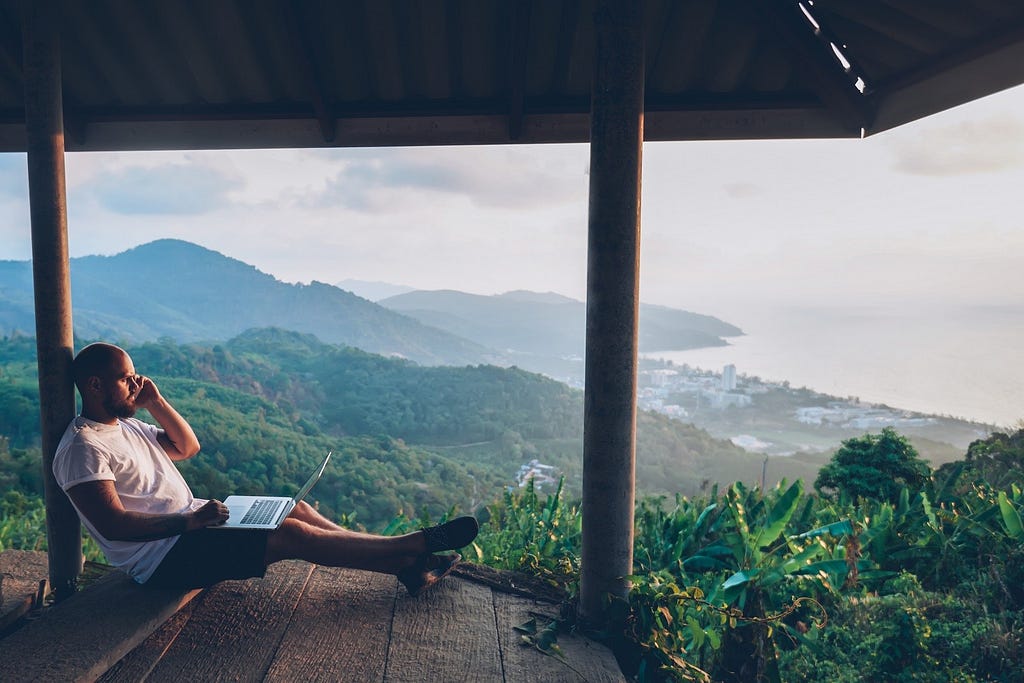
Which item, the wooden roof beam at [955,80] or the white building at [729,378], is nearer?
the wooden roof beam at [955,80]

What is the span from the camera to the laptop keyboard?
2580mm

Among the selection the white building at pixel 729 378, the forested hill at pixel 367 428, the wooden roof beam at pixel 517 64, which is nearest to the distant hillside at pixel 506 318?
the white building at pixel 729 378

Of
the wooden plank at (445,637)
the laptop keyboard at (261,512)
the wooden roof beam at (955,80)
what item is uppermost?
the wooden roof beam at (955,80)

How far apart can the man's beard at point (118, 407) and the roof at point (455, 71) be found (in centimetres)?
180

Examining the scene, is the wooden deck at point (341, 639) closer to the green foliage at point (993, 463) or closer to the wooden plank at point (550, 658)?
the wooden plank at point (550, 658)

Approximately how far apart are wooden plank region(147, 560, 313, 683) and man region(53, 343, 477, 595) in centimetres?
16

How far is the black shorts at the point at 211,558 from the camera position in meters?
2.47

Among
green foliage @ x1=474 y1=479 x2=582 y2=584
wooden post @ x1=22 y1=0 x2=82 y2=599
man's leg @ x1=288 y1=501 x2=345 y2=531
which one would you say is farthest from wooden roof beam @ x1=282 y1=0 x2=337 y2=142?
green foliage @ x1=474 y1=479 x2=582 y2=584

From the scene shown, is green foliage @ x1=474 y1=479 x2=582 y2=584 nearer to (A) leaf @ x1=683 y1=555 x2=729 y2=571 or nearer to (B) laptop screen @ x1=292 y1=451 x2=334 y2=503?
(A) leaf @ x1=683 y1=555 x2=729 y2=571

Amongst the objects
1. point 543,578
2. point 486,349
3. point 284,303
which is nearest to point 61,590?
point 543,578

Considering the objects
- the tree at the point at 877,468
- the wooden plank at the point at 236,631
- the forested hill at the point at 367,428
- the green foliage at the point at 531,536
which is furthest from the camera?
the forested hill at the point at 367,428

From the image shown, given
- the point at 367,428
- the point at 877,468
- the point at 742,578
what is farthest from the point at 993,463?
the point at 367,428

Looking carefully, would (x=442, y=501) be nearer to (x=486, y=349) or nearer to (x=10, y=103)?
(x=10, y=103)

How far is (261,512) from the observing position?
2.70 meters
